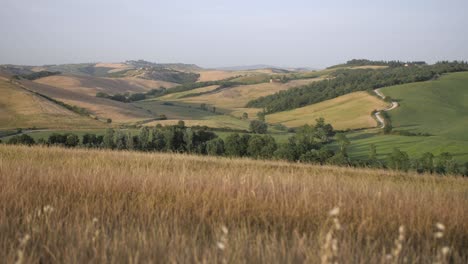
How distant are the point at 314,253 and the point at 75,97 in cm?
12179

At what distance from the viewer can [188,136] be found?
5416 centimetres

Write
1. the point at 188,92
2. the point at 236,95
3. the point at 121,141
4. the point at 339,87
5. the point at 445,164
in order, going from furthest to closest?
the point at 188,92 → the point at 236,95 → the point at 339,87 → the point at 445,164 → the point at 121,141

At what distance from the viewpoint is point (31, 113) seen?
8500cm

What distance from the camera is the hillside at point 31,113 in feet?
261

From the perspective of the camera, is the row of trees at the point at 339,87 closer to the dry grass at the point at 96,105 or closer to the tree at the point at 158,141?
the dry grass at the point at 96,105

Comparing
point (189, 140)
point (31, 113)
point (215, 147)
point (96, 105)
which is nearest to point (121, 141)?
point (189, 140)

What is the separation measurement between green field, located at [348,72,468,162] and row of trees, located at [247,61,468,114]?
30.9 feet

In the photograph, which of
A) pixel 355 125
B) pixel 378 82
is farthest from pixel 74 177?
pixel 378 82

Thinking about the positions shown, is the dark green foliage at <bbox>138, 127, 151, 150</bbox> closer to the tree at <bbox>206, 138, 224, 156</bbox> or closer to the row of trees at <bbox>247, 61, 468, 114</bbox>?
the tree at <bbox>206, 138, 224, 156</bbox>

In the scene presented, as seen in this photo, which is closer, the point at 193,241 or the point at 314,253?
the point at 314,253

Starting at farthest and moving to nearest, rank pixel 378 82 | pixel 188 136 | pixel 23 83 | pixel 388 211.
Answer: pixel 378 82, pixel 23 83, pixel 188 136, pixel 388 211

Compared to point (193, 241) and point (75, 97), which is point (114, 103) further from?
point (193, 241)

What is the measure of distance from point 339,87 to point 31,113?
104 m

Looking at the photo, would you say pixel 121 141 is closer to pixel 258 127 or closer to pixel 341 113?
pixel 258 127
